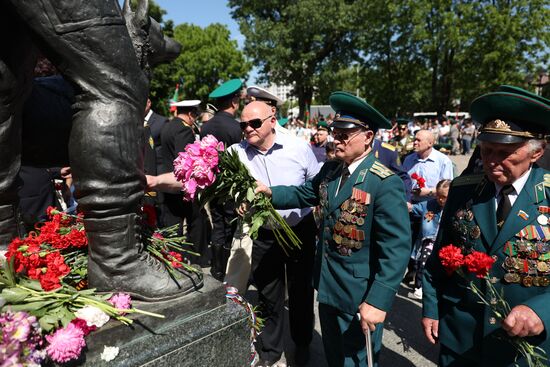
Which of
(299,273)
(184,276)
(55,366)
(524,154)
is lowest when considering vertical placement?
(299,273)

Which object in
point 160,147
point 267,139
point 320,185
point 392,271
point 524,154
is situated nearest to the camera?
point 524,154

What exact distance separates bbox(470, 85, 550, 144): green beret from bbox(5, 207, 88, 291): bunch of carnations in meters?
2.13

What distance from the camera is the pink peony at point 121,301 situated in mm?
1653

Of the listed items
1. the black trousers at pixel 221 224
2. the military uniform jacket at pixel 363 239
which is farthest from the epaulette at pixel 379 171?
the black trousers at pixel 221 224

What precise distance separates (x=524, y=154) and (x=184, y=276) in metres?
1.82

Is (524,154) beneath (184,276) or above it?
above

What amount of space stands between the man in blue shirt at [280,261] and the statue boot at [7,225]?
6.44 feet

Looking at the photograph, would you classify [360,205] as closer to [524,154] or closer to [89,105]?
[524,154]

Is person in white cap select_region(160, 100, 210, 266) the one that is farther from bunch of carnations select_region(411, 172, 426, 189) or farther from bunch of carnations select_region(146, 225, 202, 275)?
bunch of carnations select_region(411, 172, 426, 189)

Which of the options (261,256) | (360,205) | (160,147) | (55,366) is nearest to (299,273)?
(261,256)

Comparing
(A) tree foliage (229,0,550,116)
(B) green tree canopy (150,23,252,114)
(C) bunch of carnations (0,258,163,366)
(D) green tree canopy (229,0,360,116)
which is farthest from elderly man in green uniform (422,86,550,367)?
(B) green tree canopy (150,23,252,114)

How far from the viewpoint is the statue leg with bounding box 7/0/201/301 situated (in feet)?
5.23

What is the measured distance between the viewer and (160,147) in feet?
19.2

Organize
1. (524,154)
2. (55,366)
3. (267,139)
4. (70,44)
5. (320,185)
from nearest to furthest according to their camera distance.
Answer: (55,366) → (70,44) → (524,154) → (320,185) → (267,139)
